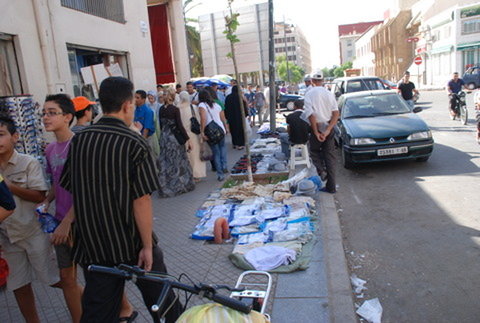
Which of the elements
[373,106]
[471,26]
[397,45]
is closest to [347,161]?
[373,106]

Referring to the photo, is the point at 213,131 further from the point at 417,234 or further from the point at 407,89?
the point at 407,89

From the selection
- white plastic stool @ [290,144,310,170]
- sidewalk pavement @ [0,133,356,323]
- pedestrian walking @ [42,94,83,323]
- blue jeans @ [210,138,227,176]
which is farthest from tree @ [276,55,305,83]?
pedestrian walking @ [42,94,83,323]

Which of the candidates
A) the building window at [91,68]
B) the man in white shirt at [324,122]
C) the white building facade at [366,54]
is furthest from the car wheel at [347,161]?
the white building facade at [366,54]

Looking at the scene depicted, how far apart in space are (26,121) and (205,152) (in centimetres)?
330

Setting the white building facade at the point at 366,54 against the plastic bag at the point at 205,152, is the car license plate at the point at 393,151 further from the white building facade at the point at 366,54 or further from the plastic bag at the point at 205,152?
the white building facade at the point at 366,54

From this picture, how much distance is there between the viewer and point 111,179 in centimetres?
221

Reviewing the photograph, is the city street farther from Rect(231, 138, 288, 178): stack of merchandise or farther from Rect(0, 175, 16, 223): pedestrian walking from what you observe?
Rect(0, 175, 16, 223): pedestrian walking

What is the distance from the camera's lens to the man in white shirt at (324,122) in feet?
22.0

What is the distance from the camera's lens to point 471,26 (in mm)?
36438

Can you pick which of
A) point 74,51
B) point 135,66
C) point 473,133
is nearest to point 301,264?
point 74,51

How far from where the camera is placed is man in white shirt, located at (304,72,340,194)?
670 cm

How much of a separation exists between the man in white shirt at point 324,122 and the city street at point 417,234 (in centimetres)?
62

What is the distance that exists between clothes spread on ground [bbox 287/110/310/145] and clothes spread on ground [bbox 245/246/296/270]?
13.8 ft

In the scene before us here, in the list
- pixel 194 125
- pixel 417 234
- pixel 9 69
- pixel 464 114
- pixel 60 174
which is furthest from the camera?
pixel 464 114
